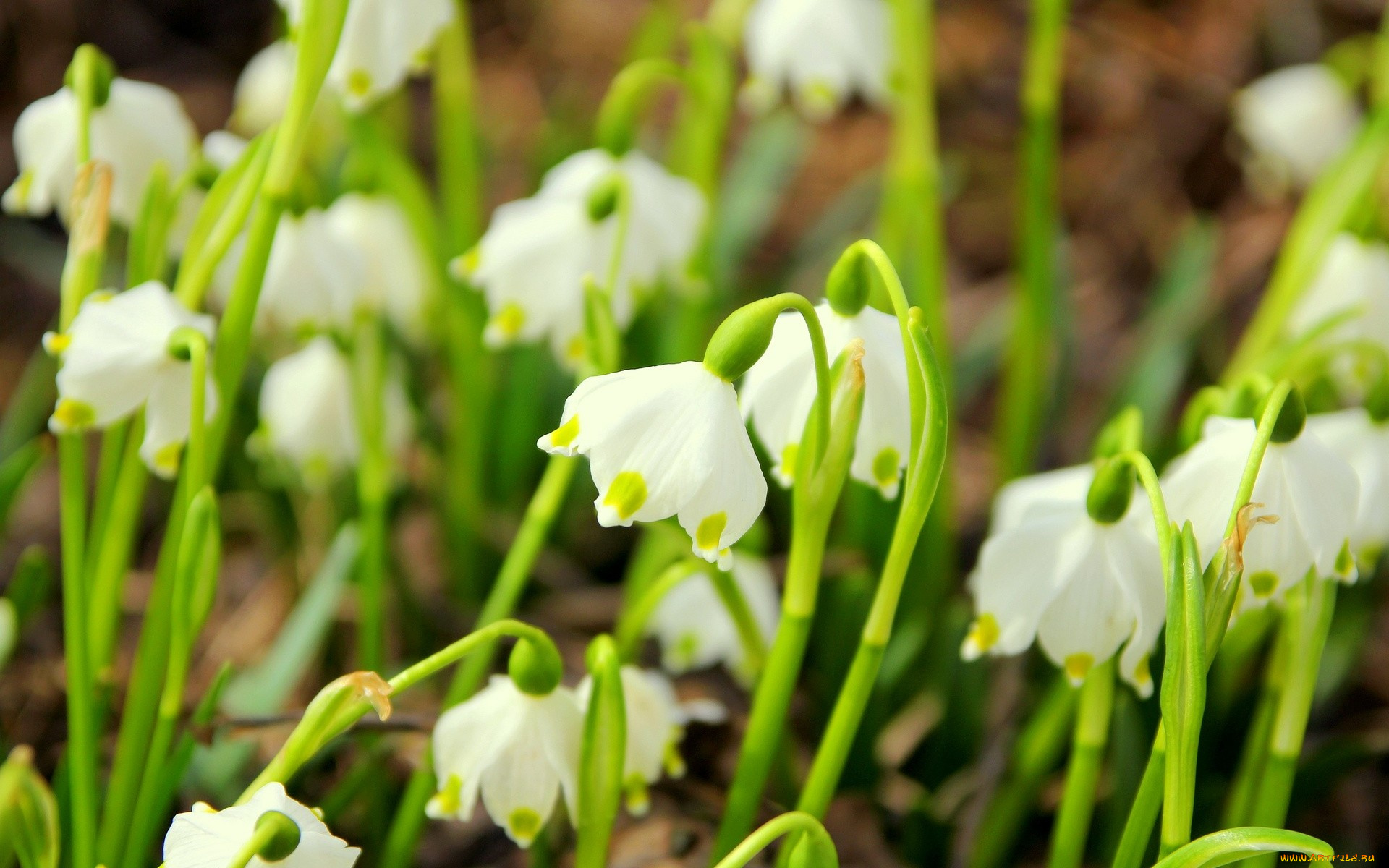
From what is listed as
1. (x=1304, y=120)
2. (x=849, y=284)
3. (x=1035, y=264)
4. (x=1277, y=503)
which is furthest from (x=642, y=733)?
(x=1304, y=120)

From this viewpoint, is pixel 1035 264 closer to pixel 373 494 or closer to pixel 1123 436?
pixel 1123 436

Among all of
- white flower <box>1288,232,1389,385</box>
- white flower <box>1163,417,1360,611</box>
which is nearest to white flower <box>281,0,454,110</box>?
white flower <box>1163,417,1360,611</box>

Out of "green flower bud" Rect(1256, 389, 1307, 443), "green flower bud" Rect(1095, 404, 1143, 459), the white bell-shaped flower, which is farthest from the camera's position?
the white bell-shaped flower

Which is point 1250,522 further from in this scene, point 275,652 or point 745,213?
point 745,213

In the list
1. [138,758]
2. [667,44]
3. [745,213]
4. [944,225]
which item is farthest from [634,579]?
[944,225]

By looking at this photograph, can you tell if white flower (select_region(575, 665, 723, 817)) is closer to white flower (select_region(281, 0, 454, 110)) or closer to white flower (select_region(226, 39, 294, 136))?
white flower (select_region(281, 0, 454, 110))

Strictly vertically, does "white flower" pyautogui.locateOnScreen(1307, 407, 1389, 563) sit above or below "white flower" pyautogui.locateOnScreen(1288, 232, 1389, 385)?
below
